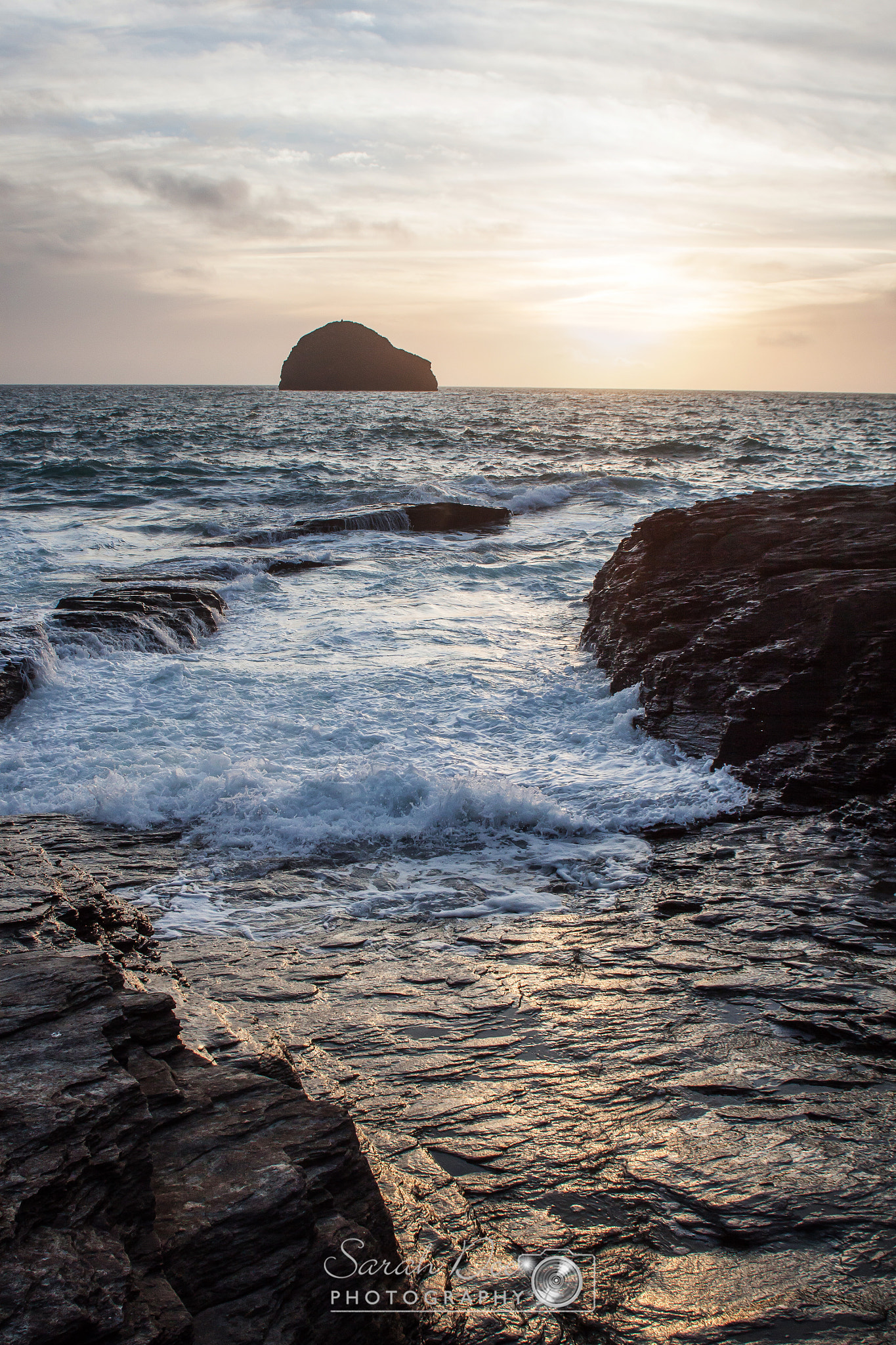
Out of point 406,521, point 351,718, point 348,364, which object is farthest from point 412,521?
point 348,364

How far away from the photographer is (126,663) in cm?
865

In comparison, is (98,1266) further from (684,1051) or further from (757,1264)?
(684,1051)

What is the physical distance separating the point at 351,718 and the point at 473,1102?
4539 mm

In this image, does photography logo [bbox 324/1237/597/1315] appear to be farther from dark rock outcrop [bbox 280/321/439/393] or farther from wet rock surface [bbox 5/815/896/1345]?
dark rock outcrop [bbox 280/321/439/393]

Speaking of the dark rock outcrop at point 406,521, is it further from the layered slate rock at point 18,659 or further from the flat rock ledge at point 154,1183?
the flat rock ledge at point 154,1183

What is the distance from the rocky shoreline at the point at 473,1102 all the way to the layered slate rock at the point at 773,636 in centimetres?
46

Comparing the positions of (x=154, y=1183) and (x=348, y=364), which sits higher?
(x=348, y=364)

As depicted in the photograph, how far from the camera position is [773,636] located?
665 cm

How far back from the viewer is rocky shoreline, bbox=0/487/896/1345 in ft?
6.10

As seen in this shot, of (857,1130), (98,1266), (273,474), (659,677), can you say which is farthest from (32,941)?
(273,474)

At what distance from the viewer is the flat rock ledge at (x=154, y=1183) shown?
5.32 feet

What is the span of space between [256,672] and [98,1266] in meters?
7.07

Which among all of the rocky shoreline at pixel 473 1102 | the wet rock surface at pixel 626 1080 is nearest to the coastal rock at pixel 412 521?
the rocky shoreline at pixel 473 1102

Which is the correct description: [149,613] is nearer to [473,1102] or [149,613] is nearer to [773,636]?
[773,636]
